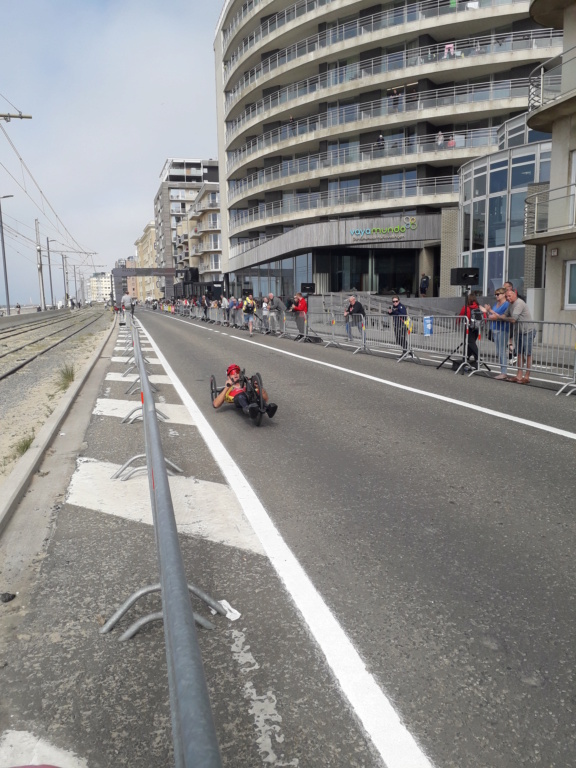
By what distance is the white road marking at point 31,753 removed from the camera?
A: 2113 mm

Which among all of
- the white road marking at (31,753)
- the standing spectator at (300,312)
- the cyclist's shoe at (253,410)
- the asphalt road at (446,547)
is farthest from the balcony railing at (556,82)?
the white road marking at (31,753)

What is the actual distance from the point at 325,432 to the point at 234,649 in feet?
14.8

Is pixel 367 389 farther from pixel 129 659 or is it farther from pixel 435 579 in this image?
pixel 129 659

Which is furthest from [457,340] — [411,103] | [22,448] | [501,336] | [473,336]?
[411,103]

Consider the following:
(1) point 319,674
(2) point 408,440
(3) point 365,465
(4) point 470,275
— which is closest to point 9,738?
(1) point 319,674

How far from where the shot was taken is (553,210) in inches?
726

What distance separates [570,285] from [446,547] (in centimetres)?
1666

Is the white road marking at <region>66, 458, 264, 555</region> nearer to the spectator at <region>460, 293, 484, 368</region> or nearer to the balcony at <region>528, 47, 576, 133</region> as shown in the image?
the spectator at <region>460, 293, 484, 368</region>

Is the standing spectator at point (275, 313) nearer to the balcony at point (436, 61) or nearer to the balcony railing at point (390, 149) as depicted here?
the balcony railing at point (390, 149)

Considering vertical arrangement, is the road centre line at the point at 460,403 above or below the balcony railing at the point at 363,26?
below

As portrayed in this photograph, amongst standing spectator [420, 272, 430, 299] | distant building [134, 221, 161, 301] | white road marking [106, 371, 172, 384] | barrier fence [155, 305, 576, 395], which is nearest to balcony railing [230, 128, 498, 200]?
standing spectator [420, 272, 430, 299]

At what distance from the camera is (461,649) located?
9.07 feet

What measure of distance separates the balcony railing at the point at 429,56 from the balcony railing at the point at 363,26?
5.46ft

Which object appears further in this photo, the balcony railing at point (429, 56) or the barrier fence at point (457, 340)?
the balcony railing at point (429, 56)
